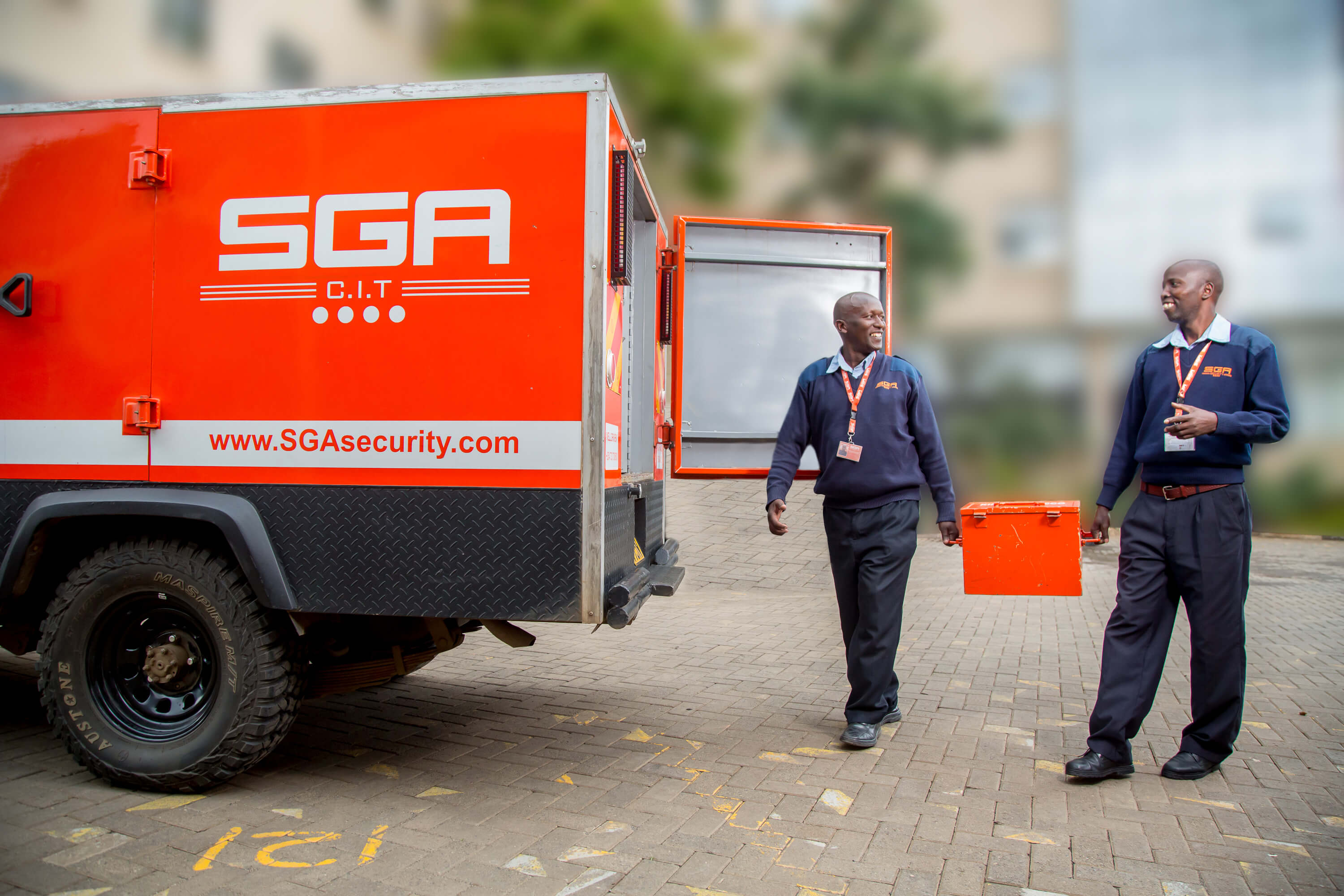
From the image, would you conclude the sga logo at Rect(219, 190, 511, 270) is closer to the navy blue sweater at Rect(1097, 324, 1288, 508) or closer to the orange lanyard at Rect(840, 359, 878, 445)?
the orange lanyard at Rect(840, 359, 878, 445)

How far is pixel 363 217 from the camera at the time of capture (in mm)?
3510

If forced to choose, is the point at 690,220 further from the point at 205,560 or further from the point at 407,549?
the point at 205,560

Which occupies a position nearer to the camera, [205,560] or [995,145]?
[205,560]

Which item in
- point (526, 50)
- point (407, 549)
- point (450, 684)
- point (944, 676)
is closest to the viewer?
point (407, 549)

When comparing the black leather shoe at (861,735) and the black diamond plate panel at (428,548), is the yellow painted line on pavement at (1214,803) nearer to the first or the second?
the black leather shoe at (861,735)

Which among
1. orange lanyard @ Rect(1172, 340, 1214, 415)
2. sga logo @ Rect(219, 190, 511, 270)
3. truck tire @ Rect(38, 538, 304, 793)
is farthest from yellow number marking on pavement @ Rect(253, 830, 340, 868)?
orange lanyard @ Rect(1172, 340, 1214, 415)

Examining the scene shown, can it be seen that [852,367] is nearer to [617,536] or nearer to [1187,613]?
[617,536]

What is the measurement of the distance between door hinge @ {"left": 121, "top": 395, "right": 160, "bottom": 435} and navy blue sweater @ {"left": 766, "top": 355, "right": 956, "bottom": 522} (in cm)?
264

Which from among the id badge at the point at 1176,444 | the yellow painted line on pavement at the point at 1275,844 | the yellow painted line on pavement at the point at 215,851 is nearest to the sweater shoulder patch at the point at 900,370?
the id badge at the point at 1176,444

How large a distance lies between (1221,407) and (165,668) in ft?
14.2

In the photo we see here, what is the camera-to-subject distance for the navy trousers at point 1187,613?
3.75 metres

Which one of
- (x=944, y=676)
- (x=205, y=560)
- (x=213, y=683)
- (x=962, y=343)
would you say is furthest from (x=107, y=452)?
(x=962, y=343)

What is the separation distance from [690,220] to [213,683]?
3187 millimetres

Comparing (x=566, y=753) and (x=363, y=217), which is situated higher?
(x=363, y=217)
